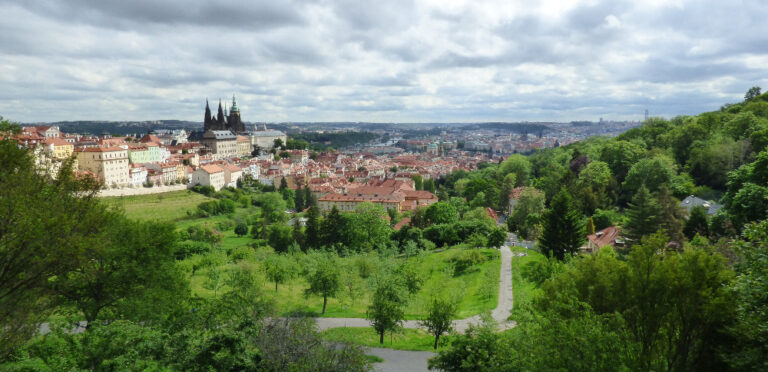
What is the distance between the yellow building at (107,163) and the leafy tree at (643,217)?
2588 inches

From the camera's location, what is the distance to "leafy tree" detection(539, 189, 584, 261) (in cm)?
2534

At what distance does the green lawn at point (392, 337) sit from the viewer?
16.7 m

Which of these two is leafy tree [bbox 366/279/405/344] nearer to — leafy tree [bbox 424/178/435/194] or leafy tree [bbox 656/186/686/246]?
leafy tree [bbox 656/186/686/246]

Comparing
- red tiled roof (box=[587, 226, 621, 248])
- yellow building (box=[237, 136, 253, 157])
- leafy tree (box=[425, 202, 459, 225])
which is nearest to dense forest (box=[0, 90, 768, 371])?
red tiled roof (box=[587, 226, 621, 248])

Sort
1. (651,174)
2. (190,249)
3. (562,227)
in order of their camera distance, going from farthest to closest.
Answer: (190,249), (651,174), (562,227)

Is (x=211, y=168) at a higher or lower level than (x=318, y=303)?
higher

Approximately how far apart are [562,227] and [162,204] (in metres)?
56.4

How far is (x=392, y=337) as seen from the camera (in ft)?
57.9

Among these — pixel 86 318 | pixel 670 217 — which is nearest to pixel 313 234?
pixel 86 318

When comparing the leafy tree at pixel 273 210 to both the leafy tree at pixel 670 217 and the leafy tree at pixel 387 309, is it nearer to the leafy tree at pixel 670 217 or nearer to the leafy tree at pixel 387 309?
the leafy tree at pixel 387 309

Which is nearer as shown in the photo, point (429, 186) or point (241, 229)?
point (241, 229)

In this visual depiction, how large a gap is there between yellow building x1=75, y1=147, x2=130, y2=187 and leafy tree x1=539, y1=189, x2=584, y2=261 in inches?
2431

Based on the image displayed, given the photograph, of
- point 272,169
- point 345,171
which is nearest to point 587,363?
point 272,169

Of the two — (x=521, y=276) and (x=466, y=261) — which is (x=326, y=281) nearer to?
(x=521, y=276)
